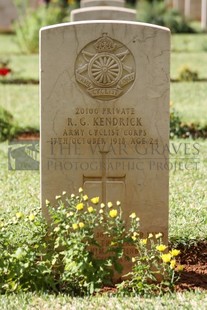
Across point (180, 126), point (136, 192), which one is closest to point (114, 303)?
point (136, 192)

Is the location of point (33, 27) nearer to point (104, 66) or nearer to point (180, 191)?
point (180, 191)

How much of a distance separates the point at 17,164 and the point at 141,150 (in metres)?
3.94

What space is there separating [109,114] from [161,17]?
2241 centimetres

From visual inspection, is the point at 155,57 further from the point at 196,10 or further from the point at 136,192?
the point at 196,10

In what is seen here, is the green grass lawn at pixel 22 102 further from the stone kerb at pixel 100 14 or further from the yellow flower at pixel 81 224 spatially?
the yellow flower at pixel 81 224

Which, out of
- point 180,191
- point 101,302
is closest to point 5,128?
point 180,191

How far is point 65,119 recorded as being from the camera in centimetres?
550

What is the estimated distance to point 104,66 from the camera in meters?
5.43

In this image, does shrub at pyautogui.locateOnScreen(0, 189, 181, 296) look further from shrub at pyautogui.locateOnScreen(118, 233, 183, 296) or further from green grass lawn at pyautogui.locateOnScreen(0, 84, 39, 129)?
green grass lawn at pyautogui.locateOnScreen(0, 84, 39, 129)

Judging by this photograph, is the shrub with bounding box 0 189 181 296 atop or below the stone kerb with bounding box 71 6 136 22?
below

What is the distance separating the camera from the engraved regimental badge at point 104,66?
17.8 ft

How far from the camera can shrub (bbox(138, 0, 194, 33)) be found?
2716 cm

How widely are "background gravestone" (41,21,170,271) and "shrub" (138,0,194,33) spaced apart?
70.5ft

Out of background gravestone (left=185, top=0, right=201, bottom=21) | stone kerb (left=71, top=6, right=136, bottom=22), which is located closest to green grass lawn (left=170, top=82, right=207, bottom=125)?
stone kerb (left=71, top=6, right=136, bottom=22)
